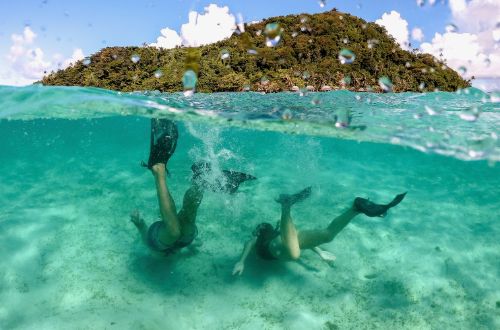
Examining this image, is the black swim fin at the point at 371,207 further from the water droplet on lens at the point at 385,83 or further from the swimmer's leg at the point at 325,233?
the water droplet on lens at the point at 385,83

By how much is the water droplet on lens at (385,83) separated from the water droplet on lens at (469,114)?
26.6 metres

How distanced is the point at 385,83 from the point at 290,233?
1704 inches

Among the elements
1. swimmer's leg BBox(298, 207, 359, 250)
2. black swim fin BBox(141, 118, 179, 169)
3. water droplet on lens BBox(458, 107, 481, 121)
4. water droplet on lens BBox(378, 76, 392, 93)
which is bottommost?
swimmer's leg BBox(298, 207, 359, 250)

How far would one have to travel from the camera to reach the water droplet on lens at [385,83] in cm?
4012

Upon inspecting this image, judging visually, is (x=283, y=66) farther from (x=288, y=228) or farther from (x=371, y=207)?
(x=288, y=228)

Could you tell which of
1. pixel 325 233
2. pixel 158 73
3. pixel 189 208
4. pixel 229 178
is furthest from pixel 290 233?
pixel 158 73

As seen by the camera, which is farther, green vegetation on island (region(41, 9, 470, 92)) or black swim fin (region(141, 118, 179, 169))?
green vegetation on island (region(41, 9, 470, 92))

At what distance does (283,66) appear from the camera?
1736 inches

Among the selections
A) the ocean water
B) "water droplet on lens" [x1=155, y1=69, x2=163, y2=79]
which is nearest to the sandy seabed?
the ocean water

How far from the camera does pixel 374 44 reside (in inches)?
1955

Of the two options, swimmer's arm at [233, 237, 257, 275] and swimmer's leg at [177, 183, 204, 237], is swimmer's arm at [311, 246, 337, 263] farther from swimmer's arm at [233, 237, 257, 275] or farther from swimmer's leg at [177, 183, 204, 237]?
swimmer's leg at [177, 183, 204, 237]

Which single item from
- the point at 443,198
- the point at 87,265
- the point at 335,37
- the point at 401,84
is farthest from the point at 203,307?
the point at 335,37

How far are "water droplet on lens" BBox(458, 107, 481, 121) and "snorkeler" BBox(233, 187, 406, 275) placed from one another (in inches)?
283

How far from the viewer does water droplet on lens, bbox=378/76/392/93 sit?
132 feet
